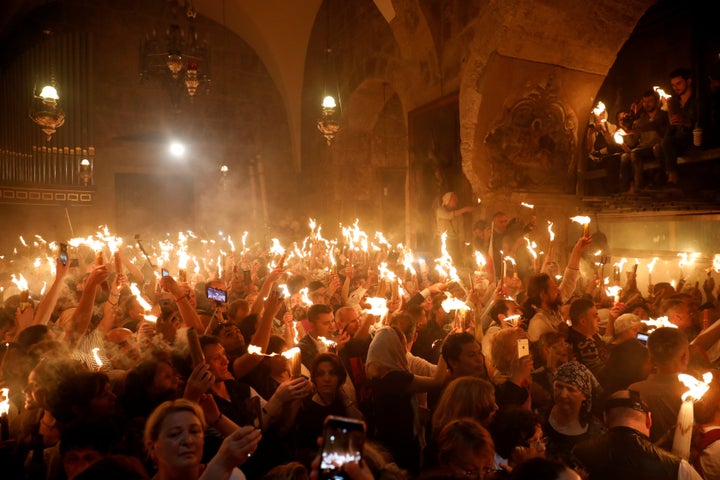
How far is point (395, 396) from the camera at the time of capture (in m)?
3.35

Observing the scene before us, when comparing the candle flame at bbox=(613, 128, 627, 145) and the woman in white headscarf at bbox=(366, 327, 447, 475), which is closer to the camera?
the woman in white headscarf at bbox=(366, 327, 447, 475)

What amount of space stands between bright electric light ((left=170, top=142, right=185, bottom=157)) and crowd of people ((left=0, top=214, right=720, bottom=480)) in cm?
1305

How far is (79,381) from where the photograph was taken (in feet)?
8.43

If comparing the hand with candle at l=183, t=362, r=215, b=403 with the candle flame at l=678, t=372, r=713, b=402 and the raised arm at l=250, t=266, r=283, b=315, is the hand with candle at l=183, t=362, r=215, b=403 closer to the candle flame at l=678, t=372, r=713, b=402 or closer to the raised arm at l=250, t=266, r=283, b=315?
the raised arm at l=250, t=266, r=283, b=315

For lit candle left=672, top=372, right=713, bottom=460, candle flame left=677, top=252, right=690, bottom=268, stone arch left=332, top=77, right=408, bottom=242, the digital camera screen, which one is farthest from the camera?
stone arch left=332, top=77, right=408, bottom=242

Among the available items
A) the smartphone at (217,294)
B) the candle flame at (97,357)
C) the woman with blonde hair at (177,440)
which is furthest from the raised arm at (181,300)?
the woman with blonde hair at (177,440)

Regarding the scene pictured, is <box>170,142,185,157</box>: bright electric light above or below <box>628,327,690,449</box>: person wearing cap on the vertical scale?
above

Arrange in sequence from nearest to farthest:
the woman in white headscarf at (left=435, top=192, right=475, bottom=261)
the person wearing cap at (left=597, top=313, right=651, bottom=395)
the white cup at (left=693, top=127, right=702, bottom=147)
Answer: the person wearing cap at (left=597, top=313, right=651, bottom=395) → the white cup at (left=693, top=127, right=702, bottom=147) → the woman in white headscarf at (left=435, top=192, right=475, bottom=261)

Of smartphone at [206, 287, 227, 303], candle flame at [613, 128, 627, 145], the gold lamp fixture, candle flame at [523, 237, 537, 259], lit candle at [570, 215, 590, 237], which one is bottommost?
smartphone at [206, 287, 227, 303]

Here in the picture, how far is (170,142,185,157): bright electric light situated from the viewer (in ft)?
56.9

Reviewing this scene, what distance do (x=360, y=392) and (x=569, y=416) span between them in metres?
1.37

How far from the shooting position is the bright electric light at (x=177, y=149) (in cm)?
1734

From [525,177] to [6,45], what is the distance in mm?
14952

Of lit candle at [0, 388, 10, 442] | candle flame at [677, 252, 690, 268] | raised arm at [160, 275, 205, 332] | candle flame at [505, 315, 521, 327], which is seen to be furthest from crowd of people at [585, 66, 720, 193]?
lit candle at [0, 388, 10, 442]
